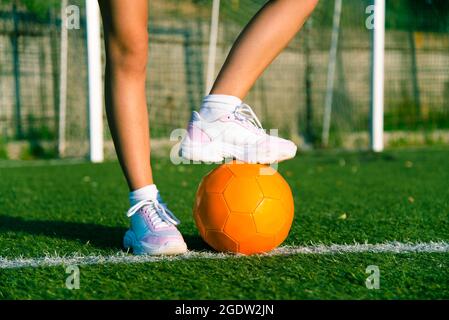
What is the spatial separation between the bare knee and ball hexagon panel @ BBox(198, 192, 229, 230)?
0.58 metres

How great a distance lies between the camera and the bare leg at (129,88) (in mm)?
2395

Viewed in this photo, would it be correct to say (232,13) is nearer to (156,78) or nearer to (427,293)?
(156,78)

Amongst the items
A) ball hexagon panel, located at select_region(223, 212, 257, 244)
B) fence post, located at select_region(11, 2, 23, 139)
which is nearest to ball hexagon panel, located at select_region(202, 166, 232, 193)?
ball hexagon panel, located at select_region(223, 212, 257, 244)

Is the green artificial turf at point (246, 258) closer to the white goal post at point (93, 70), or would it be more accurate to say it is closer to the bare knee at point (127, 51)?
the bare knee at point (127, 51)

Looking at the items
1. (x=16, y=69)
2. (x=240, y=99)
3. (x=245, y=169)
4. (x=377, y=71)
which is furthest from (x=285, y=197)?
(x=16, y=69)

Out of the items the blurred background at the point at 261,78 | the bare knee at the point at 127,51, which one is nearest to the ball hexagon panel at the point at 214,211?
the bare knee at the point at 127,51

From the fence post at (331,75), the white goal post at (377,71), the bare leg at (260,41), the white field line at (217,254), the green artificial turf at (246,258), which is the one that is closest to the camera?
the green artificial turf at (246,258)

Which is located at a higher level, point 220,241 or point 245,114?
point 245,114

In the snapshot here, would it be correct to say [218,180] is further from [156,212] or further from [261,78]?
[261,78]

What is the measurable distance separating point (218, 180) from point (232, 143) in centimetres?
17

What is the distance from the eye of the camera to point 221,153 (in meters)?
2.51

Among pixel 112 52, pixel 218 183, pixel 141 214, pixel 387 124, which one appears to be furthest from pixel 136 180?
pixel 387 124

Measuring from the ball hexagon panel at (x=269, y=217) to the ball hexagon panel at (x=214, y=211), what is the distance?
0.41ft
